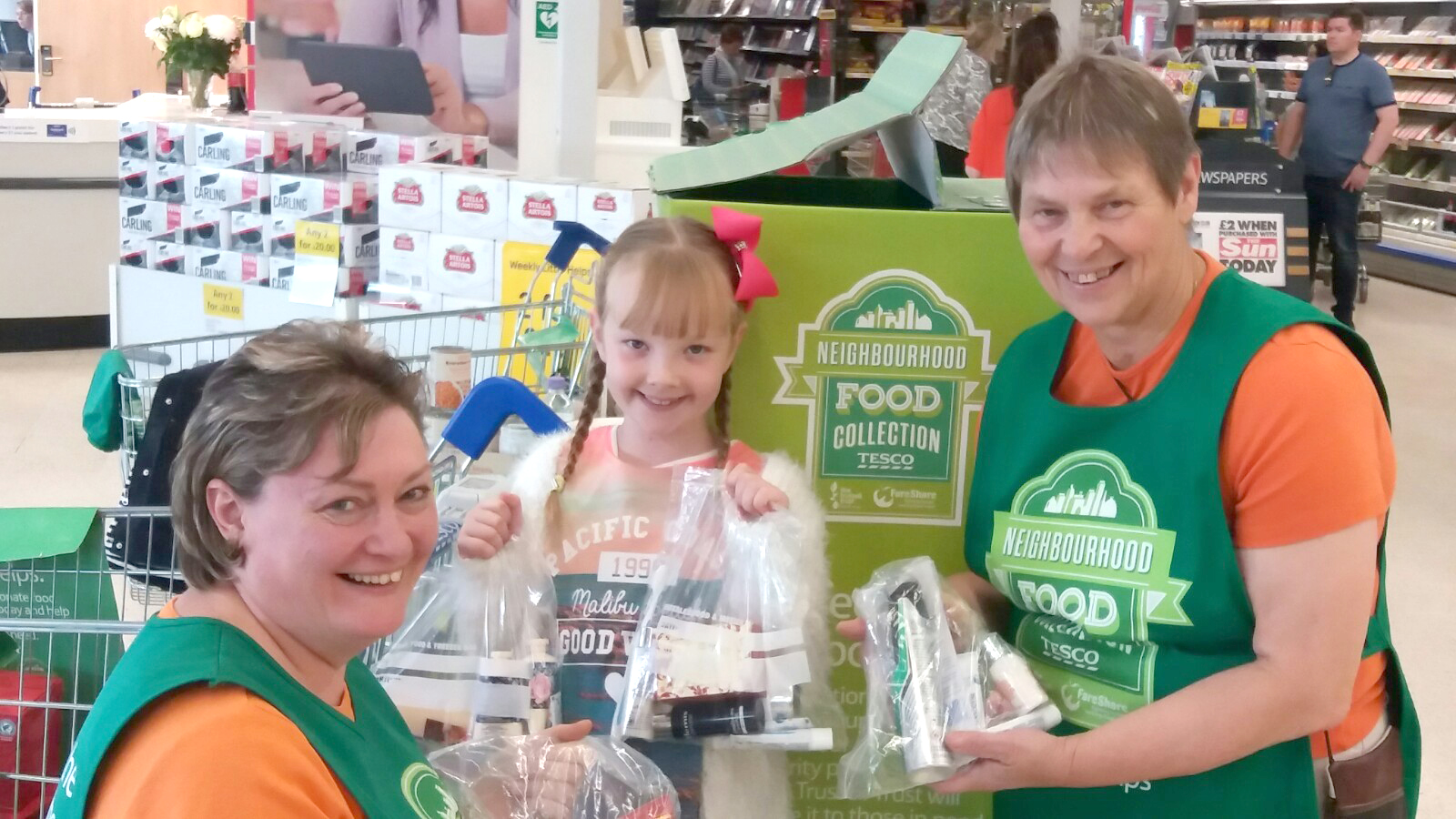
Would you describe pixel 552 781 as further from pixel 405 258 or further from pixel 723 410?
pixel 405 258

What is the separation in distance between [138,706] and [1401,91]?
547 inches

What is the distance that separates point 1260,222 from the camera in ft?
17.3

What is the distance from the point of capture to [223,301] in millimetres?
4863

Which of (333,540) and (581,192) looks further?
(581,192)

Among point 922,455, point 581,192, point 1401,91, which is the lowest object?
point 922,455

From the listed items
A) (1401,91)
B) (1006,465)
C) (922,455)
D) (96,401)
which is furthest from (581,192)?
(1401,91)

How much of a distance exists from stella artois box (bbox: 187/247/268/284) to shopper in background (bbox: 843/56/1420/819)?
382 centimetres

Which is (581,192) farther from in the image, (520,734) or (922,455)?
(520,734)

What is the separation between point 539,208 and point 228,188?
2.02 m

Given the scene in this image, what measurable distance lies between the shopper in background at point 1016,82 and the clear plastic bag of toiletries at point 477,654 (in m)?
4.52

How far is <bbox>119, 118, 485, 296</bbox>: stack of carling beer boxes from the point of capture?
451 centimetres

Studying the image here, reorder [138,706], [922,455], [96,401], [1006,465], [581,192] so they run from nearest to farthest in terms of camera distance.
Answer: [138,706]
[1006,465]
[922,455]
[96,401]
[581,192]

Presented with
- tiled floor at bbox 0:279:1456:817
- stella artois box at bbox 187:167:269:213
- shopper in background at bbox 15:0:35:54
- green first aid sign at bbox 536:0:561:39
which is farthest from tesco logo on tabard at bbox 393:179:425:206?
shopper in background at bbox 15:0:35:54

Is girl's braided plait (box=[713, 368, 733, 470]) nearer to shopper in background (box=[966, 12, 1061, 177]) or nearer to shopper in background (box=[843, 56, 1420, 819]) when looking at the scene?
shopper in background (box=[843, 56, 1420, 819])
